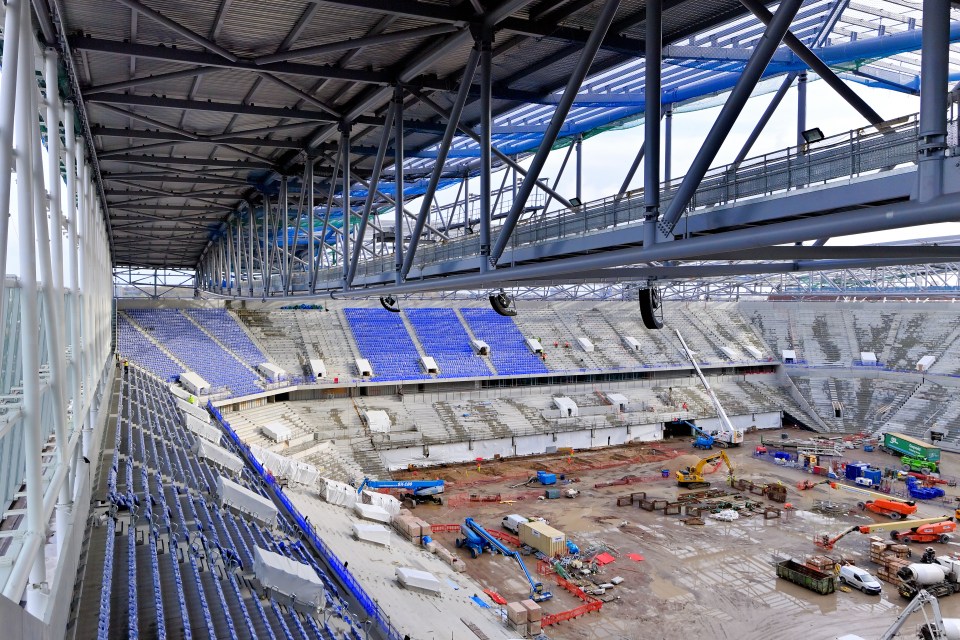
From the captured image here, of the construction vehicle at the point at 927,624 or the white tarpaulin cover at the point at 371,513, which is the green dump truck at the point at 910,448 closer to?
the construction vehicle at the point at 927,624

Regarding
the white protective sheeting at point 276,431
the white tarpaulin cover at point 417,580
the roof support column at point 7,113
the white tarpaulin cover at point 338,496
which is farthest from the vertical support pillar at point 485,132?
the white protective sheeting at point 276,431

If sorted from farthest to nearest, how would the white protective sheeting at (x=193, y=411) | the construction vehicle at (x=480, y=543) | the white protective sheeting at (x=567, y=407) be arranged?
the white protective sheeting at (x=567, y=407) → the white protective sheeting at (x=193, y=411) → the construction vehicle at (x=480, y=543)

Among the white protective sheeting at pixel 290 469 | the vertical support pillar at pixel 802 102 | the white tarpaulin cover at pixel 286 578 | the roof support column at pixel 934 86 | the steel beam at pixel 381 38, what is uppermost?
the steel beam at pixel 381 38

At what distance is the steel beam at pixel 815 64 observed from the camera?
6.60m

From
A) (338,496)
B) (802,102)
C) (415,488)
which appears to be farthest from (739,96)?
(415,488)

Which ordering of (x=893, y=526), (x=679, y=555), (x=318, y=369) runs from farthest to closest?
1. (x=318, y=369)
2. (x=893, y=526)
3. (x=679, y=555)

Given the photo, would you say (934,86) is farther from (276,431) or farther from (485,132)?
(276,431)

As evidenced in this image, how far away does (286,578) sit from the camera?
10766 mm

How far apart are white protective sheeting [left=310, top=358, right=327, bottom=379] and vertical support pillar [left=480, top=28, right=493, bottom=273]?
28.1 meters

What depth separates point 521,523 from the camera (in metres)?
23.7

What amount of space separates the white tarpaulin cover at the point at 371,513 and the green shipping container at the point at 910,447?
29.9 m

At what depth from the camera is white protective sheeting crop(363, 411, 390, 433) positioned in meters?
35.4

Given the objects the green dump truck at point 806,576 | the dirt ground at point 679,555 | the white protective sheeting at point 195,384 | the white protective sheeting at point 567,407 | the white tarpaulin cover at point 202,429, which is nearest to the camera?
the dirt ground at point 679,555

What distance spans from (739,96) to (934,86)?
1.78m
